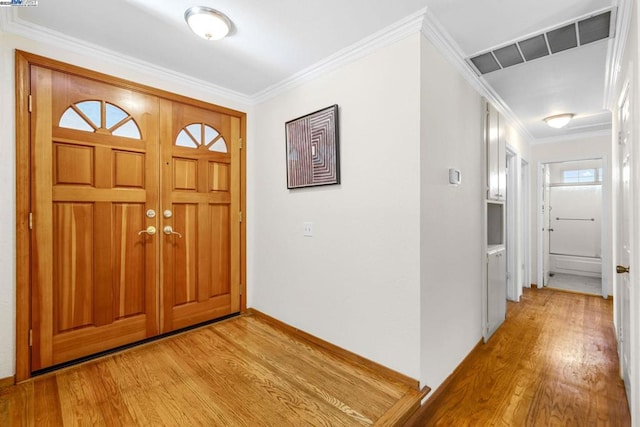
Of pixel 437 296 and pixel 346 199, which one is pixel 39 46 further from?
pixel 437 296

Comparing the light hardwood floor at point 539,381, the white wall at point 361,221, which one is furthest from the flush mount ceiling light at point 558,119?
the white wall at point 361,221

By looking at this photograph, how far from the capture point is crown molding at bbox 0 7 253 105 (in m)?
1.79

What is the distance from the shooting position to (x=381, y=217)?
1974mm

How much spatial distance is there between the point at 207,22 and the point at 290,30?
0.52 meters

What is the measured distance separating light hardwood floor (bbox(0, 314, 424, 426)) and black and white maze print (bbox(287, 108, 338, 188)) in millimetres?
1409

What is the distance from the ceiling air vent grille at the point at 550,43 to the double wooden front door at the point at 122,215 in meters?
2.36

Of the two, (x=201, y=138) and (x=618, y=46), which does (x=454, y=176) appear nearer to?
(x=618, y=46)

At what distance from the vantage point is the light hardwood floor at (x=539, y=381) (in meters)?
1.73

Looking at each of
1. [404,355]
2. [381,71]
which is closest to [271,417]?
[404,355]

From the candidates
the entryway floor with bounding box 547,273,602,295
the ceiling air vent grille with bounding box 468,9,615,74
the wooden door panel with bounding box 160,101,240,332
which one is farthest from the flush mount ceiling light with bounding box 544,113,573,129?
the wooden door panel with bounding box 160,101,240,332

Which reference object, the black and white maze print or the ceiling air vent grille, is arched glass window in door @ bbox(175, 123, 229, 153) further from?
the ceiling air vent grille

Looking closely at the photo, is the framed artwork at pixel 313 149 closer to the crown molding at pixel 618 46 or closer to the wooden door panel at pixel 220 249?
the wooden door panel at pixel 220 249

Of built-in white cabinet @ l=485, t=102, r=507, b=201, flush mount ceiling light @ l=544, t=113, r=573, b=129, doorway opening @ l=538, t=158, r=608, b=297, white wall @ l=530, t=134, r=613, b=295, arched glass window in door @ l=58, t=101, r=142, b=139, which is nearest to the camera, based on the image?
arched glass window in door @ l=58, t=101, r=142, b=139

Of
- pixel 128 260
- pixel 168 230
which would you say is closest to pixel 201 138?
pixel 168 230
